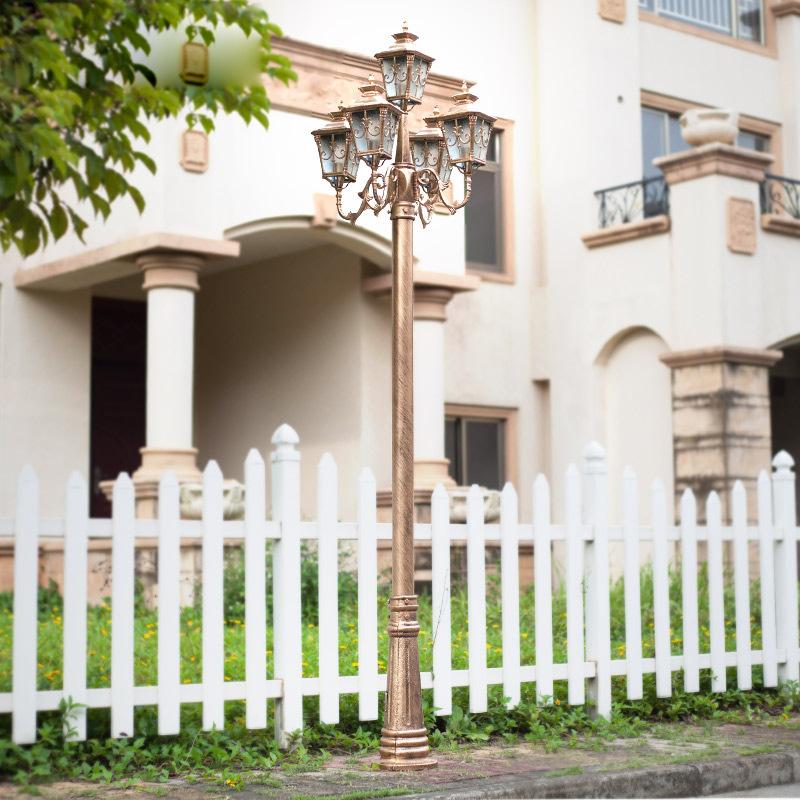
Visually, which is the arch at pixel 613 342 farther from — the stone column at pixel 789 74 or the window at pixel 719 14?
the window at pixel 719 14

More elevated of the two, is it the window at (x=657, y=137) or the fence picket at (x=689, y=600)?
the window at (x=657, y=137)

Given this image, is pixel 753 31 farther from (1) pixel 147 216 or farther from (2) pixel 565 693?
(2) pixel 565 693

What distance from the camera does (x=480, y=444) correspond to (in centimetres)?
1595

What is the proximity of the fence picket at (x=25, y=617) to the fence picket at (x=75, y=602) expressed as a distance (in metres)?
0.16

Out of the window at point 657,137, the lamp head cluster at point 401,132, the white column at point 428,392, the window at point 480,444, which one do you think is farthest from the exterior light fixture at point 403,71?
the window at point 657,137

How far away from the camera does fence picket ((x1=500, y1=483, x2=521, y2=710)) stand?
24.3 feet

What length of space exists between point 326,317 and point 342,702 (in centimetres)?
797

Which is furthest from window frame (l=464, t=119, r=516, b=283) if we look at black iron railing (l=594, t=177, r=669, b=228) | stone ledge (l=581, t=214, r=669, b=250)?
black iron railing (l=594, t=177, r=669, b=228)

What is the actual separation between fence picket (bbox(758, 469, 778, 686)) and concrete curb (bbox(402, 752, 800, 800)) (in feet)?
5.87

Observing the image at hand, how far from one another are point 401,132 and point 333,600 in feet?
8.03

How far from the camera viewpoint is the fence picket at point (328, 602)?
22.1 feet

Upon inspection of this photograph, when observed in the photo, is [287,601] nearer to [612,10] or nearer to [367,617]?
[367,617]

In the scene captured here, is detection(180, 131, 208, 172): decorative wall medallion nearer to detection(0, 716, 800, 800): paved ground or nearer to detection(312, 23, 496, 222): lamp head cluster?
detection(312, 23, 496, 222): lamp head cluster

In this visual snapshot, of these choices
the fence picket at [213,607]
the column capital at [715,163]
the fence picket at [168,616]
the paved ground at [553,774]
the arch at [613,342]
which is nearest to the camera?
the paved ground at [553,774]
